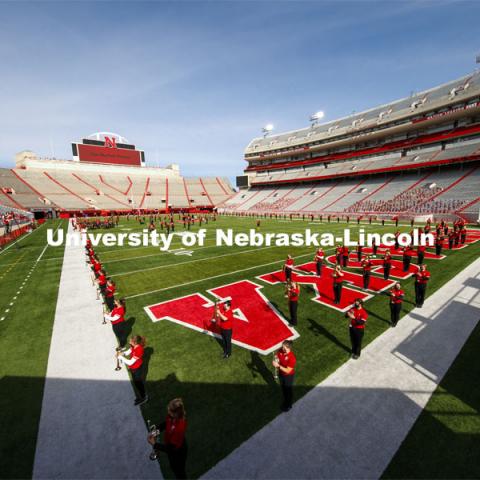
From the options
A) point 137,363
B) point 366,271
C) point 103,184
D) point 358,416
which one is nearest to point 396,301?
point 366,271

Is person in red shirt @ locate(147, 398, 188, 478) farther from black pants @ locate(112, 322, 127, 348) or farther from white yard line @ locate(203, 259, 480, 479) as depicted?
black pants @ locate(112, 322, 127, 348)

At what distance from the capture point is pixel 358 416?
15.0 ft

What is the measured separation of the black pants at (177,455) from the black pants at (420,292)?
8.42 meters

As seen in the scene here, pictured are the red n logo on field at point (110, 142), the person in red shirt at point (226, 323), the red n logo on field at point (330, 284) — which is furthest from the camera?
the red n logo on field at point (110, 142)

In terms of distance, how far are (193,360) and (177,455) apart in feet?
9.84

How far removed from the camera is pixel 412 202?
38031 millimetres

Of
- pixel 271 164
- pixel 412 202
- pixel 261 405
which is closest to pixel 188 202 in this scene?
pixel 271 164

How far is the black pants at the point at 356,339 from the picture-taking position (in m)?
6.02

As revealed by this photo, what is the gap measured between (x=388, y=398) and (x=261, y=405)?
2403mm

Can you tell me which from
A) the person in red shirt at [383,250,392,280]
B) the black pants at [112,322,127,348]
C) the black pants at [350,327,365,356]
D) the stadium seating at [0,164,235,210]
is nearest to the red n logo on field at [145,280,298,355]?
the black pants at [112,322,127,348]

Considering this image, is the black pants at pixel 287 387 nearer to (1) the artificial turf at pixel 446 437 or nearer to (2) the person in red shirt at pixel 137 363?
(1) the artificial turf at pixel 446 437

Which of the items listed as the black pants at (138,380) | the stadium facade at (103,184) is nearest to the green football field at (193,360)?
the black pants at (138,380)

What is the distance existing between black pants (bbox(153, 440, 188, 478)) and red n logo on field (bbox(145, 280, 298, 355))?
11.1 feet

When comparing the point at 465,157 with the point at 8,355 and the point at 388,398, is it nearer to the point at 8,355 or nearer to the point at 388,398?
the point at 388,398
